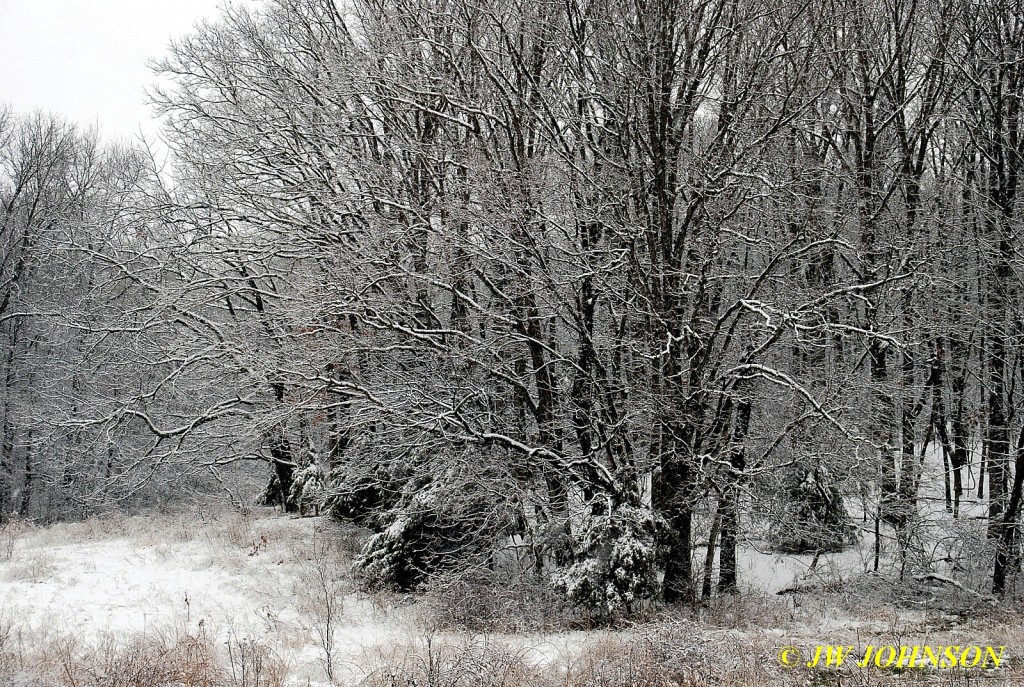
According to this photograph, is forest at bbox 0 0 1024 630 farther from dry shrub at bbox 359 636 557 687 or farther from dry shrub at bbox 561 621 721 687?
dry shrub at bbox 359 636 557 687

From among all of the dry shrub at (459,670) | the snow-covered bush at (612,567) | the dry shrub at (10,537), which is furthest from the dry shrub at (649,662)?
the dry shrub at (10,537)

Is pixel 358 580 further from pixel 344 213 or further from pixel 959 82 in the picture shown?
pixel 959 82

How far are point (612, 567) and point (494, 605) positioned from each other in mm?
1665

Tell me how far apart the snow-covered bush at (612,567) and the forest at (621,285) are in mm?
43

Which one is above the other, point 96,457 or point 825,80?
point 825,80

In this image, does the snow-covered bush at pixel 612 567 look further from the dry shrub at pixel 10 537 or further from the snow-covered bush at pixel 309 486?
the dry shrub at pixel 10 537

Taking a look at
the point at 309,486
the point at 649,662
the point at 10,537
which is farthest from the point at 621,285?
the point at 10,537

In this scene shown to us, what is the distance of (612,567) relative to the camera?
28.1ft

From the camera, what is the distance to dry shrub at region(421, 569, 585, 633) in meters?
8.65

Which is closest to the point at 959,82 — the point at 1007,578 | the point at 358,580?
the point at 1007,578

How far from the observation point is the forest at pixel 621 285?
32.5 feet

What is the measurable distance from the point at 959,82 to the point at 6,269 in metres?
24.8

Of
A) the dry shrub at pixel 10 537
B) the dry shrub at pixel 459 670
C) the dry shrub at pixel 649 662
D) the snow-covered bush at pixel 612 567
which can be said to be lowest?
the dry shrub at pixel 10 537

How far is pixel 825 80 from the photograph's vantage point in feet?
37.3
